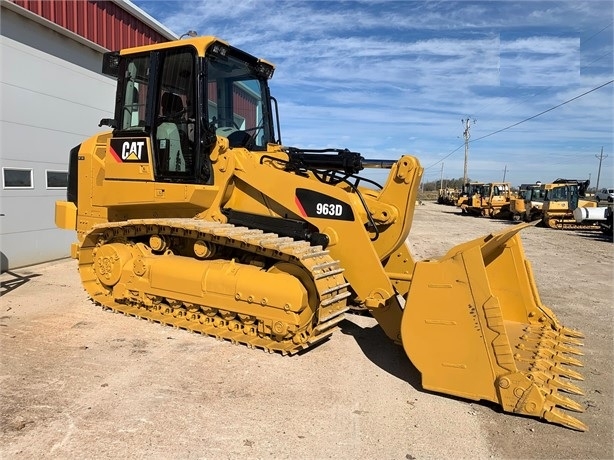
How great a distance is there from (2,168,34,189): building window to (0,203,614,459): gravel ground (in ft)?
11.3

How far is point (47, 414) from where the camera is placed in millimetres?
3557

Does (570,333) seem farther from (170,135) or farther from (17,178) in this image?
(17,178)

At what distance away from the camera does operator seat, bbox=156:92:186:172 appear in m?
5.61

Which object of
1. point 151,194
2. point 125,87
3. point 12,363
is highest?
point 125,87

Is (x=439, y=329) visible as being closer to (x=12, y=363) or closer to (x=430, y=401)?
(x=430, y=401)

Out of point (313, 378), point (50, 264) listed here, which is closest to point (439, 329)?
point (313, 378)

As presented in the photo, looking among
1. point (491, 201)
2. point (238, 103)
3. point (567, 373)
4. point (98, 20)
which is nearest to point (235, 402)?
point (567, 373)

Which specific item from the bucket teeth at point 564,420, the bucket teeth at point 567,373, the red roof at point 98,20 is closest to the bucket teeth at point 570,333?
the bucket teeth at point 567,373

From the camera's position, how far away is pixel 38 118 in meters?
8.97

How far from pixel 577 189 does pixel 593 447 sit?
25.8 meters

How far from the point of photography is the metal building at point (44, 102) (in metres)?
8.31

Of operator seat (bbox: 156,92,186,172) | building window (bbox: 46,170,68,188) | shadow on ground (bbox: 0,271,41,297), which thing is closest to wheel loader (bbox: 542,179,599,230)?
building window (bbox: 46,170,68,188)

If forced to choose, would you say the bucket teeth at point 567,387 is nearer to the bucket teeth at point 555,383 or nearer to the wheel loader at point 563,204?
the bucket teeth at point 555,383

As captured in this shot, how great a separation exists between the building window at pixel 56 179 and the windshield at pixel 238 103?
514 centimetres
